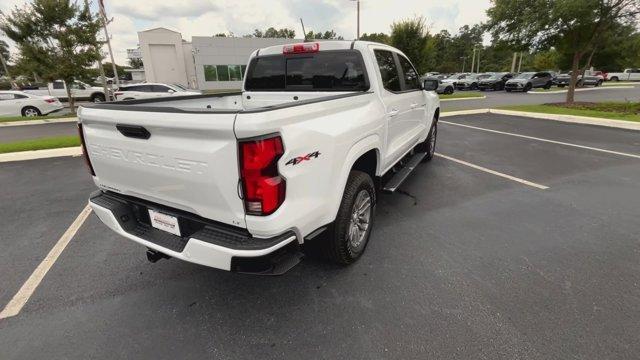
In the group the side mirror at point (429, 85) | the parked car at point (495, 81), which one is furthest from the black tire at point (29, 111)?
the parked car at point (495, 81)

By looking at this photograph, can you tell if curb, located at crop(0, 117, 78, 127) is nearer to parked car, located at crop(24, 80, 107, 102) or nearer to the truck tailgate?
parked car, located at crop(24, 80, 107, 102)

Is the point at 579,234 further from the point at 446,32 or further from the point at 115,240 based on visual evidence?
the point at 446,32

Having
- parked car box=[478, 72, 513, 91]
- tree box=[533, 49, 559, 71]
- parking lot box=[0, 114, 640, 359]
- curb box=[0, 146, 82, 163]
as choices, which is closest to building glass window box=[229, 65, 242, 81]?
parked car box=[478, 72, 513, 91]

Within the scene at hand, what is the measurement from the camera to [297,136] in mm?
2023

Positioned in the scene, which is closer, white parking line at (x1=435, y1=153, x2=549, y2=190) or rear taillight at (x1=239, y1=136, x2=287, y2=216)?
rear taillight at (x1=239, y1=136, x2=287, y2=216)

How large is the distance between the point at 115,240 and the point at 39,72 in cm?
1607

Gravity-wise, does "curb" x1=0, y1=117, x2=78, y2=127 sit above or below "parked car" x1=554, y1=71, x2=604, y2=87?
below

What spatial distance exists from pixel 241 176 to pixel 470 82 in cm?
3287

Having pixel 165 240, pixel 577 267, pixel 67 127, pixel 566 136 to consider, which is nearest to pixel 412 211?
pixel 577 267

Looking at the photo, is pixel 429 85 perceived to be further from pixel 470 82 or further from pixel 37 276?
pixel 470 82

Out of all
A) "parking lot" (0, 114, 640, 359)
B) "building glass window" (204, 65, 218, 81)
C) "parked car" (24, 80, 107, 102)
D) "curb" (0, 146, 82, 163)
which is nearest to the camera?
"parking lot" (0, 114, 640, 359)

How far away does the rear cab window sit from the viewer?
3.54m

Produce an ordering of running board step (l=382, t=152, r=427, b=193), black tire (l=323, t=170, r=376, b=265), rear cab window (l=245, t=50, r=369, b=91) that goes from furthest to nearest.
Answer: running board step (l=382, t=152, r=427, b=193)
rear cab window (l=245, t=50, r=369, b=91)
black tire (l=323, t=170, r=376, b=265)

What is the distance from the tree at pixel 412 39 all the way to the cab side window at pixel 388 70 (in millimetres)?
15265
